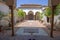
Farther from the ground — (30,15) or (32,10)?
(32,10)

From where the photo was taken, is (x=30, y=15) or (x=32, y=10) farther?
(x=30, y=15)

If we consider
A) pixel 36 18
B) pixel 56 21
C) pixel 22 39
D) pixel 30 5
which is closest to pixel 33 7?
pixel 30 5

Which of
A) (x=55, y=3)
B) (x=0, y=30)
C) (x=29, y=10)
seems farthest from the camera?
(x=29, y=10)

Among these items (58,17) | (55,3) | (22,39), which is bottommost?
(22,39)

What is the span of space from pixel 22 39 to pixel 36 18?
2100 centimetres

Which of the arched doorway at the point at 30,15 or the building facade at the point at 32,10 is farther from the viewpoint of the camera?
the arched doorway at the point at 30,15

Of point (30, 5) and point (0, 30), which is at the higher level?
point (30, 5)

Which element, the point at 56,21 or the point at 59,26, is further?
the point at 56,21

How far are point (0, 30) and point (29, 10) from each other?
55.0ft

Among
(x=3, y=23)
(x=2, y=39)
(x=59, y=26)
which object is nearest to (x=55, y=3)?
(x=59, y=26)

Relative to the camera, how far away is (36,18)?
29.8 meters

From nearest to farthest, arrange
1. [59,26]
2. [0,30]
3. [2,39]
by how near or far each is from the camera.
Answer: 1. [2,39]
2. [0,30]
3. [59,26]

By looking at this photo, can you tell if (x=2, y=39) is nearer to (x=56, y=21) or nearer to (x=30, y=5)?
(x=56, y=21)

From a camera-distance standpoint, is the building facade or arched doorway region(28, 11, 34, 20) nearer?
the building facade
